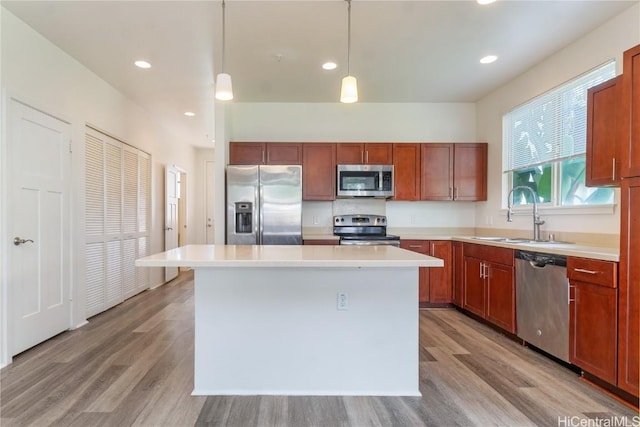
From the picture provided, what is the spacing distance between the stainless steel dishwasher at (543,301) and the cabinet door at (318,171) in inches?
90.3

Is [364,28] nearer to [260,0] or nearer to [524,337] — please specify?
[260,0]

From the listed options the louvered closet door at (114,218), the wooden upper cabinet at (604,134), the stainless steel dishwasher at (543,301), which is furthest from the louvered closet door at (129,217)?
the wooden upper cabinet at (604,134)

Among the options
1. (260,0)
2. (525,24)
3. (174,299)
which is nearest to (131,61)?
(260,0)

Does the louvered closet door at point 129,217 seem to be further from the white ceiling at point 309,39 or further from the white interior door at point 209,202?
the white interior door at point 209,202

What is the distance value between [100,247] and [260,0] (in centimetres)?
320

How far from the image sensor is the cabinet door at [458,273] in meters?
3.87

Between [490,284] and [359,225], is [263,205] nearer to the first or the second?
[359,225]

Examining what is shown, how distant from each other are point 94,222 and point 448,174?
14.2ft

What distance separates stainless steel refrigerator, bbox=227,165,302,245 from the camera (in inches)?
155

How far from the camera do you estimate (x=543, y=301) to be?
8.57 feet

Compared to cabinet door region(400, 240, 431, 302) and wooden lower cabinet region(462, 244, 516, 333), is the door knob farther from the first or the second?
wooden lower cabinet region(462, 244, 516, 333)

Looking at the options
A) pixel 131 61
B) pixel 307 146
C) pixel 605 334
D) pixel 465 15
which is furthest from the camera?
pixel 307 146

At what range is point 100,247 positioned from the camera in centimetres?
384

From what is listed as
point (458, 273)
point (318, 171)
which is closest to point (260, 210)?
point (318, 171)
